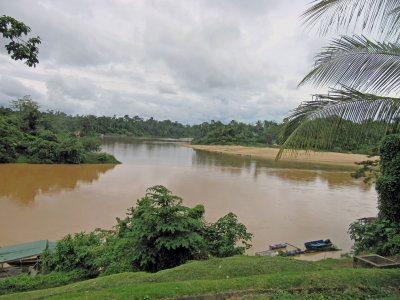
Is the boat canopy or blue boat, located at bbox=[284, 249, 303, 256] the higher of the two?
the boat canopy

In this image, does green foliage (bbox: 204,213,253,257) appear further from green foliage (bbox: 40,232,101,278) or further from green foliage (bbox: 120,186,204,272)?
green foliage (bbox: 40,232,101,278)

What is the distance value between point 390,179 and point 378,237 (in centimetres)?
148

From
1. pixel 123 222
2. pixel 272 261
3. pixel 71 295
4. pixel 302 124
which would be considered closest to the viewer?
pixel 71 295

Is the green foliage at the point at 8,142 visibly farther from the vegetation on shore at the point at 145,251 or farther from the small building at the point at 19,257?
the vegetation on shore at the point at 145,251

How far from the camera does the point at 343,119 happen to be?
338 cm

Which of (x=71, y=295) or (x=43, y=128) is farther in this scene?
(x=43, y=128)

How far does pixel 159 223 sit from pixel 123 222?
2516 mm

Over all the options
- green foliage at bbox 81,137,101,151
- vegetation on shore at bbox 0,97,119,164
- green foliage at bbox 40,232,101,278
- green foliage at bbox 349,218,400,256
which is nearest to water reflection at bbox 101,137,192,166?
green foliage at bbox 81,137,101,151

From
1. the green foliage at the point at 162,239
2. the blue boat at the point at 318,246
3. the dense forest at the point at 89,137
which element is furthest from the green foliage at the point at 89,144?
the green foliage at the point at 162,239

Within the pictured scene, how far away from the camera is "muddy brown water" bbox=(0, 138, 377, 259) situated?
10.9m

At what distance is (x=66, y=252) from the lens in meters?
5.75

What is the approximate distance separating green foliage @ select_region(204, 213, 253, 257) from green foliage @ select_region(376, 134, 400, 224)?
3739 mm

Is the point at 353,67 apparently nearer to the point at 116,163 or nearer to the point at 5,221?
the point at 5,221

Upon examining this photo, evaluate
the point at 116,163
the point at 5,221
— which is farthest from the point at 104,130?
the point at 5,221
